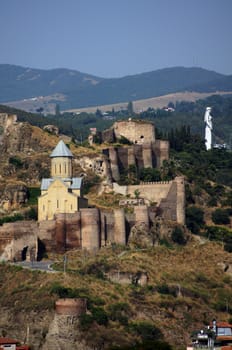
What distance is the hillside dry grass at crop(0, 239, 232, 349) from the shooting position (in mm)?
76375

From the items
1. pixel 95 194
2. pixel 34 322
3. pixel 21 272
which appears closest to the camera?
pixel 34 322

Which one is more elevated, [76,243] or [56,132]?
[56,132]

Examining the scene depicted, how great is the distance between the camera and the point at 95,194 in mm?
93562

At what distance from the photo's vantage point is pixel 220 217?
3730 inches

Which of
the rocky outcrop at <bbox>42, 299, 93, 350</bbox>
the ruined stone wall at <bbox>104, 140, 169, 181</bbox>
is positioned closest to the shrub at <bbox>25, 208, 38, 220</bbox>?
the ruined stone wall at <bbox>104, 140, 169, 181</bbox>

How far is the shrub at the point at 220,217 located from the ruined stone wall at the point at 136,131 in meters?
9.06

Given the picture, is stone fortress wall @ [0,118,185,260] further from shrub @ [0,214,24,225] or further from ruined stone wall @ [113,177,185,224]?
shrub @ [0,214,24,225]

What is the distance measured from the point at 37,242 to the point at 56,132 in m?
26.8

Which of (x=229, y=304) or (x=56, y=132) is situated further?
(x=56, y=132)

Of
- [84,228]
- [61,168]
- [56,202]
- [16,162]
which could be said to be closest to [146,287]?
[84,228]

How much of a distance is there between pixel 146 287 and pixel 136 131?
2383 centimetres

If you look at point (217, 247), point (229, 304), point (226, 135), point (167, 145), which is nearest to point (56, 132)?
point (167, 145)

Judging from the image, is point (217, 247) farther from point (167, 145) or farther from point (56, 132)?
point (56, 132)

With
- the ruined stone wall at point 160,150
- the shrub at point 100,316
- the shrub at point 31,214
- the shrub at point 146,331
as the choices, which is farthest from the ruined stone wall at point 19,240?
the ruined stone wall at point 160,150
